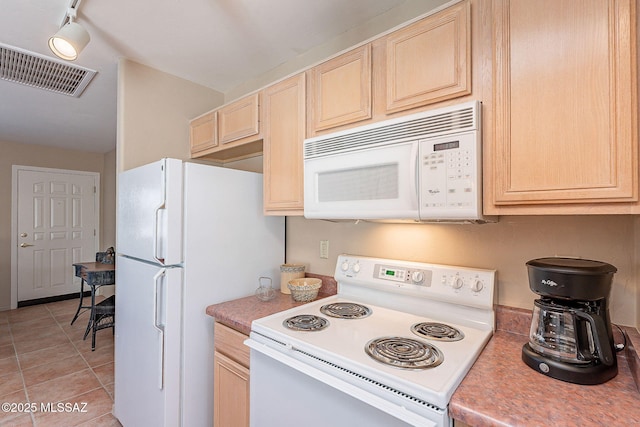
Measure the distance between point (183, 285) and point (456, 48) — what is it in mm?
1662

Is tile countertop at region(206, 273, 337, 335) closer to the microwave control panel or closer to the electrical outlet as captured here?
the electrical outlet

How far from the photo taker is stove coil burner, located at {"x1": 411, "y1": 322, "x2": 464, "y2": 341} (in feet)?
3.91

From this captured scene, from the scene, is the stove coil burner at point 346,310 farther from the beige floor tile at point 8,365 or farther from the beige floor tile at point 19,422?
the beige floor tile at point 8,365

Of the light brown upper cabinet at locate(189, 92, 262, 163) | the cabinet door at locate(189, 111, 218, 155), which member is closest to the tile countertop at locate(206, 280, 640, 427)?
the light brown upper cabinet at locate(189, 92, 262, 163)

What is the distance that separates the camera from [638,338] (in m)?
0.99

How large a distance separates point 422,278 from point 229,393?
1119 mm

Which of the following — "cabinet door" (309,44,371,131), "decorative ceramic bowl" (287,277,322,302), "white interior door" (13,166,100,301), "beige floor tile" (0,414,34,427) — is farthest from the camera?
"white interior door" (13,166,100,301)

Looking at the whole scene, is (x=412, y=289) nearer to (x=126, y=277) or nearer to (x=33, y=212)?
(x=126, y=277)

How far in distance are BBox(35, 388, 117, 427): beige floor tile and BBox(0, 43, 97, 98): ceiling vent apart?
2465mm

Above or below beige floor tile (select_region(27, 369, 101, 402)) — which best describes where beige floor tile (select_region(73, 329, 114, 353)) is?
above

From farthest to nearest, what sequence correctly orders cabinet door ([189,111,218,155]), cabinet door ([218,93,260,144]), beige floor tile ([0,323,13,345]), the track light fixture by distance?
beige floor tile ([0,323,13,345]) < cabinet door ([189,111,218,155]) < cabinet door ([218,93,260,144]) < the track light fixture

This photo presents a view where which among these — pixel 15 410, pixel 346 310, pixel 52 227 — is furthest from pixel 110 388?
pixel 52 227

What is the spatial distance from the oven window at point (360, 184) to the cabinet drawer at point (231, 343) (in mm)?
795

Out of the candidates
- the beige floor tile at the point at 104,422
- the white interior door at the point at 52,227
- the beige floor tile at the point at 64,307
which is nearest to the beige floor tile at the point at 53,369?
the beige floor tile at the point at 104,422
